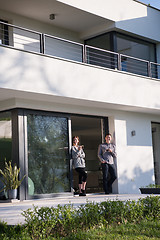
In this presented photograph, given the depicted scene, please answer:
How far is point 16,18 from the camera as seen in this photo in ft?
40.5

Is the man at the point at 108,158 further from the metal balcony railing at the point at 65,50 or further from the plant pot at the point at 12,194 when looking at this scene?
the plant pot at the point at 12,194

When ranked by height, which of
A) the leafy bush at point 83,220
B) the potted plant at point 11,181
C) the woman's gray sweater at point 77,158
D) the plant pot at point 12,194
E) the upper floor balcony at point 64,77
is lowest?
the leafy bush at point 83,220

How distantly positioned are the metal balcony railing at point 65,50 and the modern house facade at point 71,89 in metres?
0.03

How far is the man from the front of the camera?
40.3 feet

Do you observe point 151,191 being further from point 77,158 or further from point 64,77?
point 64,77

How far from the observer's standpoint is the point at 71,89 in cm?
1084

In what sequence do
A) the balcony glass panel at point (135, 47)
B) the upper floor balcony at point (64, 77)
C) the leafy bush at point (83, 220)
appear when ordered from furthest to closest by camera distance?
1. the balcony glass panel at point (135, 47)
2. the upper floor balcony at point (64, 77)
3. the leafy bush at point (83, 220)

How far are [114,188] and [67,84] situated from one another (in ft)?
13.3

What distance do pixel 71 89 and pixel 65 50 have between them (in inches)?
122

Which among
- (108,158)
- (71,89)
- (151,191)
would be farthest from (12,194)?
(151,191)

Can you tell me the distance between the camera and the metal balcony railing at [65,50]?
1196cm

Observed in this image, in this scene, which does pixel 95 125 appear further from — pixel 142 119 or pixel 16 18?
pixel 16 18

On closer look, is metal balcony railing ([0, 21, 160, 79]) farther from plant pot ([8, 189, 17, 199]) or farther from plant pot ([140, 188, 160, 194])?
plant pot ([8, 189, 17, 199])

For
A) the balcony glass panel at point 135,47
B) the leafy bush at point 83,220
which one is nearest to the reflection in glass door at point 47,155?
the balcony glass panel at point 135,47
